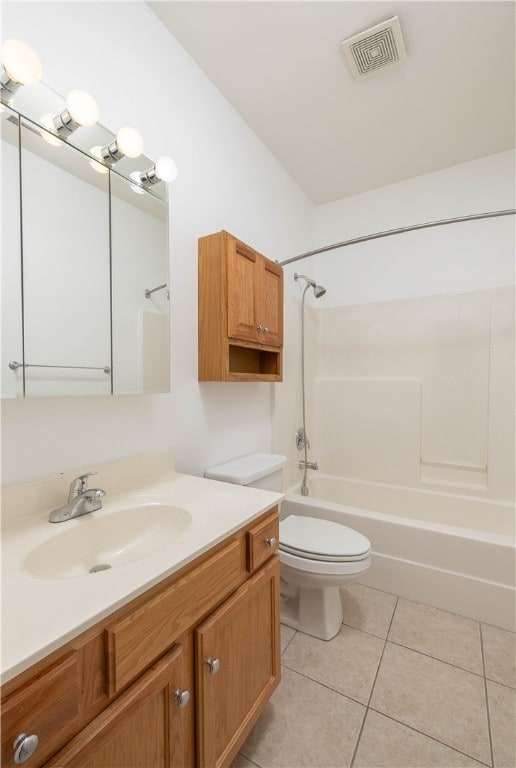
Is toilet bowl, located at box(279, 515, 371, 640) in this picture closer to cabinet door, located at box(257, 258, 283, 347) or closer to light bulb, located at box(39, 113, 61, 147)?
cabinet door, located at box(257, 258, 283, 347)

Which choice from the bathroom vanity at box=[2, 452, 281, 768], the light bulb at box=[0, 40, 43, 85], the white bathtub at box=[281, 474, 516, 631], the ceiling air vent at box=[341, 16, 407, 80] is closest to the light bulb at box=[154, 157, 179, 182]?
the light bulb at box=[0, 40, 43, 85]

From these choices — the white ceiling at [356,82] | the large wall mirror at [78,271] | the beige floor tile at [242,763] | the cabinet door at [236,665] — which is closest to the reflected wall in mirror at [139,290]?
the large wall mirror at [78,271]

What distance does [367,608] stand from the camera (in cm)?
168

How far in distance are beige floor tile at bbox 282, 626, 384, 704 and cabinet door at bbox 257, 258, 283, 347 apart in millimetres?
1404

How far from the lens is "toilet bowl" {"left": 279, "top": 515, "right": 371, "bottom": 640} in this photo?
1.37 metres

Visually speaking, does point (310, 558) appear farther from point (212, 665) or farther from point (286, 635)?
point (212, 665)

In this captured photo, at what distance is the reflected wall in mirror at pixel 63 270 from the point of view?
0.90m

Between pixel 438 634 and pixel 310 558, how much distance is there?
0.73 m

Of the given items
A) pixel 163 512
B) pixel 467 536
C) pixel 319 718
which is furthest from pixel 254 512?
pixel 467 536

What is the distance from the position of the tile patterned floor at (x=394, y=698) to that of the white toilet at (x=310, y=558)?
9 cm

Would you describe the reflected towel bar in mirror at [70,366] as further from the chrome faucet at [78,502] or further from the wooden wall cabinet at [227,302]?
the wooden wall cabinet at [227,302]

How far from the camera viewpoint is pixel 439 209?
7.51 ft

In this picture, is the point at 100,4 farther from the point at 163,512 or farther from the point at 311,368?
the point at 311,368

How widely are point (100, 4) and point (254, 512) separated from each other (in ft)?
5.73
